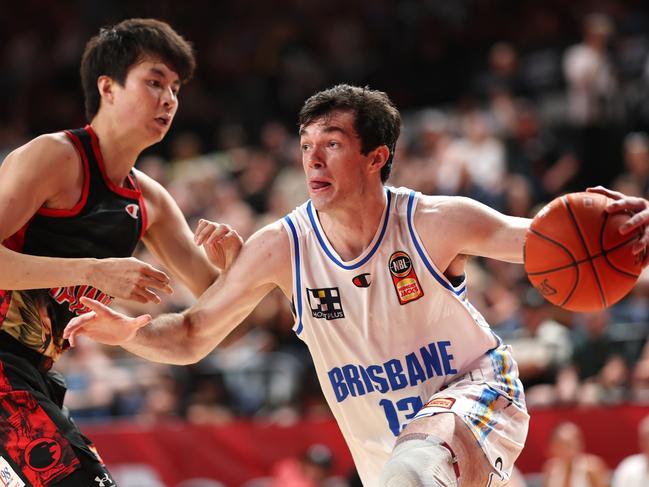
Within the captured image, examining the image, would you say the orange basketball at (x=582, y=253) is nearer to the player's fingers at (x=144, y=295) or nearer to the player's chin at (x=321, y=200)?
the player's chin at (x=321, y=200)

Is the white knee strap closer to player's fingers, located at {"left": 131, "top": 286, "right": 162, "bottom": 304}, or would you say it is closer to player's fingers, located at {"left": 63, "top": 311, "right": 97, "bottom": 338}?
player's fingers, located at {"left": 131, "top": 286, "right": 162, "bottom": 304}

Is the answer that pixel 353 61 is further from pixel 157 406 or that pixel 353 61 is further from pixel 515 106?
pixel 157 406

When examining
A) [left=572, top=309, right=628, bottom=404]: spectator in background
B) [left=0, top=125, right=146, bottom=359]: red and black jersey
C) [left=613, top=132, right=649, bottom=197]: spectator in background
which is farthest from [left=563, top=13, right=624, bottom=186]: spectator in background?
[left=0, top=125, right=146, bottom=359]: red and black jersey

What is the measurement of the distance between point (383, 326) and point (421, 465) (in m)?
0.87

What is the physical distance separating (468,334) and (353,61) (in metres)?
12.4

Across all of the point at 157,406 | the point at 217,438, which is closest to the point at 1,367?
the point at 217,438

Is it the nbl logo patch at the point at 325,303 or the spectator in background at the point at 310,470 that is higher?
the nbl logo patch at the point at 325,303

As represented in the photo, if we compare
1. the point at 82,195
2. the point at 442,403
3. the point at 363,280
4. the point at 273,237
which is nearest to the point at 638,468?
the point at 442,403

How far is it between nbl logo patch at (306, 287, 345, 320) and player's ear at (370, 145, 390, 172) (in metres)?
0.65

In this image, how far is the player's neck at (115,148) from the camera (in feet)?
17.0

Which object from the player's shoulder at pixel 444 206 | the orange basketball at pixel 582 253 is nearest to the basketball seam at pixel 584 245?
the orange basketball at pixel 582 253

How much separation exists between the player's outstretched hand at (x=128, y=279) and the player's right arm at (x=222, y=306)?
56 centimetres

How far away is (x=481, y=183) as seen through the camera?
1152 centimetres

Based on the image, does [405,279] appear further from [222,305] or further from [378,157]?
[222,305]
